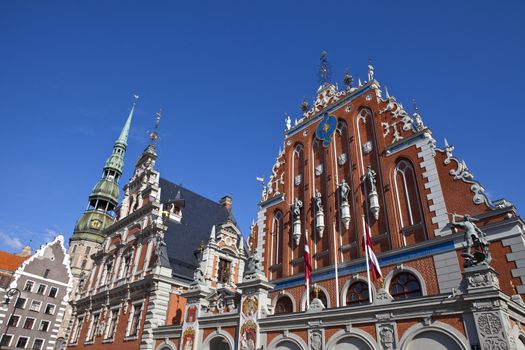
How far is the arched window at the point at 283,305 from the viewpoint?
1966 centimetres

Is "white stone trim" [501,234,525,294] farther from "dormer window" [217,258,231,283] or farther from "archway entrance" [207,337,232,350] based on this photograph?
"dormer window" [217,258,231,283]

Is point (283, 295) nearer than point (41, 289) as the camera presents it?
Yes

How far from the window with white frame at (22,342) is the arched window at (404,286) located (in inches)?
1682

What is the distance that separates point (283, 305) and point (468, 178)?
37.8 feet

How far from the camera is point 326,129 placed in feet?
75.5

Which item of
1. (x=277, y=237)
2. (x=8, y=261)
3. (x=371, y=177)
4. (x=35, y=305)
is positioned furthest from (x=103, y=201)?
(x=371, y=177)

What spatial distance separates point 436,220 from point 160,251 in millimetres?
18838

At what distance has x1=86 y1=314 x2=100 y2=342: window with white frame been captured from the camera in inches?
1174

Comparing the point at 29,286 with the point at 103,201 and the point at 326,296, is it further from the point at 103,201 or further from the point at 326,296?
the point at 326,296

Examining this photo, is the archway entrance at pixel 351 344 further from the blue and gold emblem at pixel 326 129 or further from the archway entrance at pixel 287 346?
the blue and gold emblem at pixel 326 129

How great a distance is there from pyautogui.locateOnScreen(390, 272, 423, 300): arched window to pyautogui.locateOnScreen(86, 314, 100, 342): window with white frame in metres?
25.3

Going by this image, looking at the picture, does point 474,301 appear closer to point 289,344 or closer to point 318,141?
point 289,344

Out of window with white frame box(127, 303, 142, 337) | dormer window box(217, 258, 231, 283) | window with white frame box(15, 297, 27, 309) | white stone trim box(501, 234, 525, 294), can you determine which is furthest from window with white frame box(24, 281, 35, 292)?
white stone trim box(501, 234, 525, 294)

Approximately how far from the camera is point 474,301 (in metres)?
10.4
